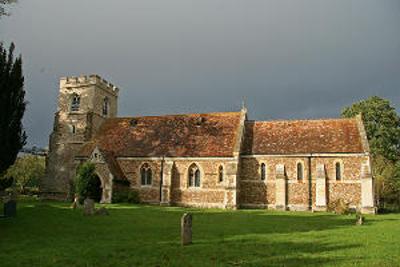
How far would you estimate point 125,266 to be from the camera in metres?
10.4

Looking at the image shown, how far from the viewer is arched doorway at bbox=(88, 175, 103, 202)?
3634 cm

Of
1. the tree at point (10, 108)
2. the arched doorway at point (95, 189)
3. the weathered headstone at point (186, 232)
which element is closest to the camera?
the weathered headstone at point (186, 232)

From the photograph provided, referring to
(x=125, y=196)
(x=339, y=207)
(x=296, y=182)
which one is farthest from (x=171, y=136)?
(x=339, y=207)

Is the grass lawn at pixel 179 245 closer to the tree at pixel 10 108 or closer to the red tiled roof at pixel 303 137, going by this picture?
the tree at pixel 10 108

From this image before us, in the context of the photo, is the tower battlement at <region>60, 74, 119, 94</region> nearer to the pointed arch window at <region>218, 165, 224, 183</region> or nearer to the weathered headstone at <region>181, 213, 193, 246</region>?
the pointed arch window at <region>218, 165, 224, 183</region>

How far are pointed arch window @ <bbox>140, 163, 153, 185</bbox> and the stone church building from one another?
0.33 feet

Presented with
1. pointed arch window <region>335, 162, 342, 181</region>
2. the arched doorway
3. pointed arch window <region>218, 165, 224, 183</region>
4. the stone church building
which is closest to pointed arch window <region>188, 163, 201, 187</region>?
the stone church building

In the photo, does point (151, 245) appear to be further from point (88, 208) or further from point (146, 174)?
point (146, 174)

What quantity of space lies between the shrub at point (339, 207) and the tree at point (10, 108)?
23814 mm

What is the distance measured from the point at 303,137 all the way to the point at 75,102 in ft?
85.4

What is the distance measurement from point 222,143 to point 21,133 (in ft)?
66.3

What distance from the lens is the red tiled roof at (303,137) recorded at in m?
36.8

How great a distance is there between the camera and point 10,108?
21094 mm

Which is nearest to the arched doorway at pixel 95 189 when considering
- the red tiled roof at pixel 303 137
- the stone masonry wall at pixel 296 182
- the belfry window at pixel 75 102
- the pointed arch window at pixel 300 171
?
the belfry window at pixel 75 102
